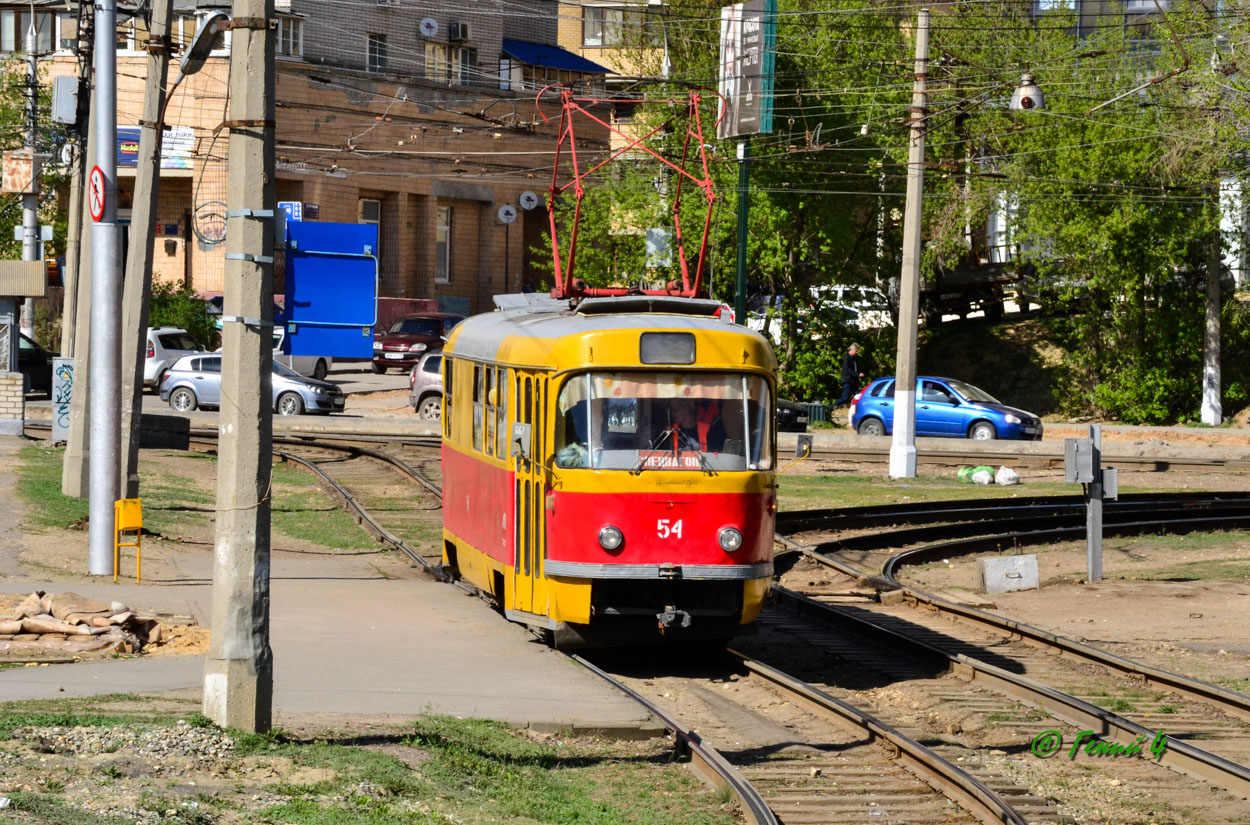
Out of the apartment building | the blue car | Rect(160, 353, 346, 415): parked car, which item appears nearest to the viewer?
the blue car

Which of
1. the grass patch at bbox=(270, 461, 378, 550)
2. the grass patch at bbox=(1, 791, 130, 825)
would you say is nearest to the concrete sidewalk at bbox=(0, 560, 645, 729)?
the grass patch at bbox=(1, 791, 130, 825)

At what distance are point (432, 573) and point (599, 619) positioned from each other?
225 inches

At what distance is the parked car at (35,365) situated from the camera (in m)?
41.2

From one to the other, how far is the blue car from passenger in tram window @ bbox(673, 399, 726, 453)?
962 inches

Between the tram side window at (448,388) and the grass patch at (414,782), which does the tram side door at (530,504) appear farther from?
the tram side window at (448,388)

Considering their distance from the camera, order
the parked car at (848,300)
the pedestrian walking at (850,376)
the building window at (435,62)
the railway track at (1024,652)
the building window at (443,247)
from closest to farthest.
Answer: the railway track at (1024,652)
the pedestrian walking at (850,376)
the parked car at (848,300)
the building window at (435,62)
the building window at (443,247)

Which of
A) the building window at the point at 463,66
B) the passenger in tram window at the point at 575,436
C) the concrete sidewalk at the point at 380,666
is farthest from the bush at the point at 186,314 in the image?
the passenger in tram window at the point at 575,436

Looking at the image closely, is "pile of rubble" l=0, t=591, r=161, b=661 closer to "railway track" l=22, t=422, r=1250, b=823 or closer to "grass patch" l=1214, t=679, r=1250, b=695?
"railway track" l=22, t=422, r=1250, b=823

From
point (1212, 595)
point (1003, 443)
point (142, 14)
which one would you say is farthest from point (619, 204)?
point (1212, 595)

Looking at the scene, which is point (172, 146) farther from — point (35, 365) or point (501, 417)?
point (501, 417)

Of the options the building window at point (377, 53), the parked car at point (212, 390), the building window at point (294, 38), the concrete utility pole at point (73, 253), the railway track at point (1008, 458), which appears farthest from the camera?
the building window at point (377, 53)

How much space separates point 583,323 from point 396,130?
4817 centimetres

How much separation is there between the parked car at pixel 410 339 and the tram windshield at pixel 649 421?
40.4 m

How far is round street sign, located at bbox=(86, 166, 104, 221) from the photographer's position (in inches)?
638
